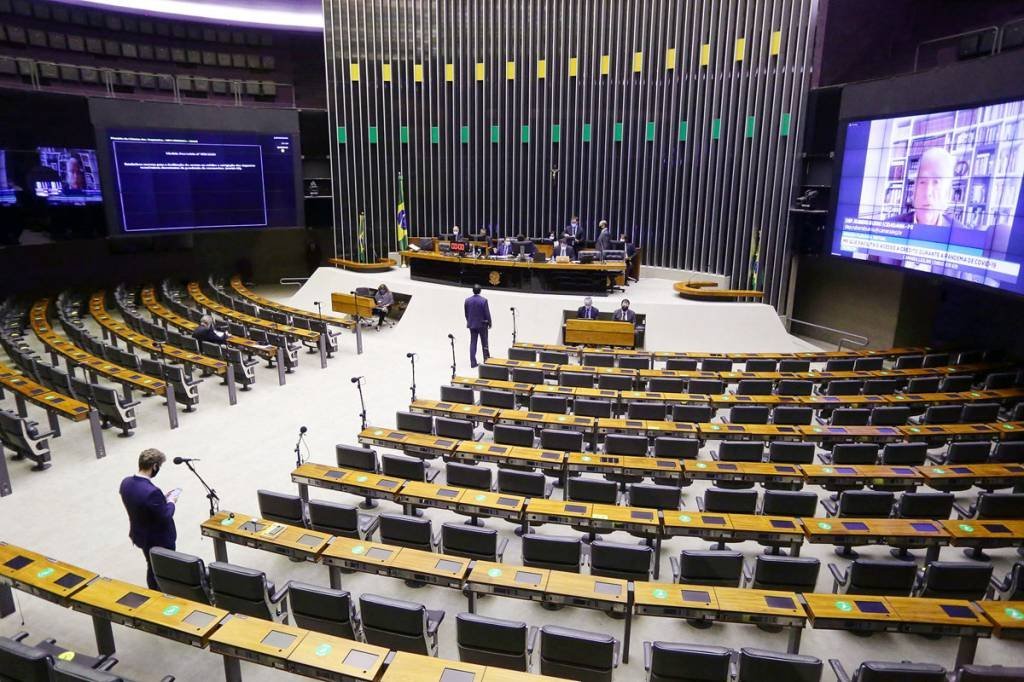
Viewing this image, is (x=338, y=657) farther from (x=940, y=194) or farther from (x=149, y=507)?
(x=940, y=194)

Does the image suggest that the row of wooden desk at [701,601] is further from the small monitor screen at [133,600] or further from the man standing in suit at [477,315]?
the man standing in suit at [477,315]

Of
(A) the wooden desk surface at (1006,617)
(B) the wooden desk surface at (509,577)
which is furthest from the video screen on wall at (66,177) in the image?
(A) the wooden desk surface at (1006,617)

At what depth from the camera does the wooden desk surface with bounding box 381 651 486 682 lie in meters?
3.42

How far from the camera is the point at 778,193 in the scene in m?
15.1

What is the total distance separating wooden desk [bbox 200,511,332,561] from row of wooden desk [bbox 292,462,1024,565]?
3.14ft

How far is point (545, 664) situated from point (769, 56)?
50.4 ft

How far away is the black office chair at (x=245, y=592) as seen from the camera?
14.0 feet

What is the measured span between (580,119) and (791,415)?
12.3 meters

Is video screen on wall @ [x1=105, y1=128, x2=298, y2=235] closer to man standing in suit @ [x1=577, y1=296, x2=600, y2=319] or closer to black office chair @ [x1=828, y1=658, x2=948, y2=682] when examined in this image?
man standing in suit @ [x1=577, y1=296, x2=600, y2=319]

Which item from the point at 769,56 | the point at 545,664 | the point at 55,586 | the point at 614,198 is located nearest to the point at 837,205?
the point at 769,56

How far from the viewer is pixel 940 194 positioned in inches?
395

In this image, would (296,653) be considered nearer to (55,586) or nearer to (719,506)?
(55,586)

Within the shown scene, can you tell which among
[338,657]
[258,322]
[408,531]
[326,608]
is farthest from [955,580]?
[258,322]

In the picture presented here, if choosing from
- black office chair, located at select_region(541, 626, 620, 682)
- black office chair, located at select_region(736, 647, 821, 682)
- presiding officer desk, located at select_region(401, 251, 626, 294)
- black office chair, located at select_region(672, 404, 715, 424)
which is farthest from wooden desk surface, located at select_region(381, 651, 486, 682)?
presiding officer desk, located at select_region(401, 251, 626, 294)
